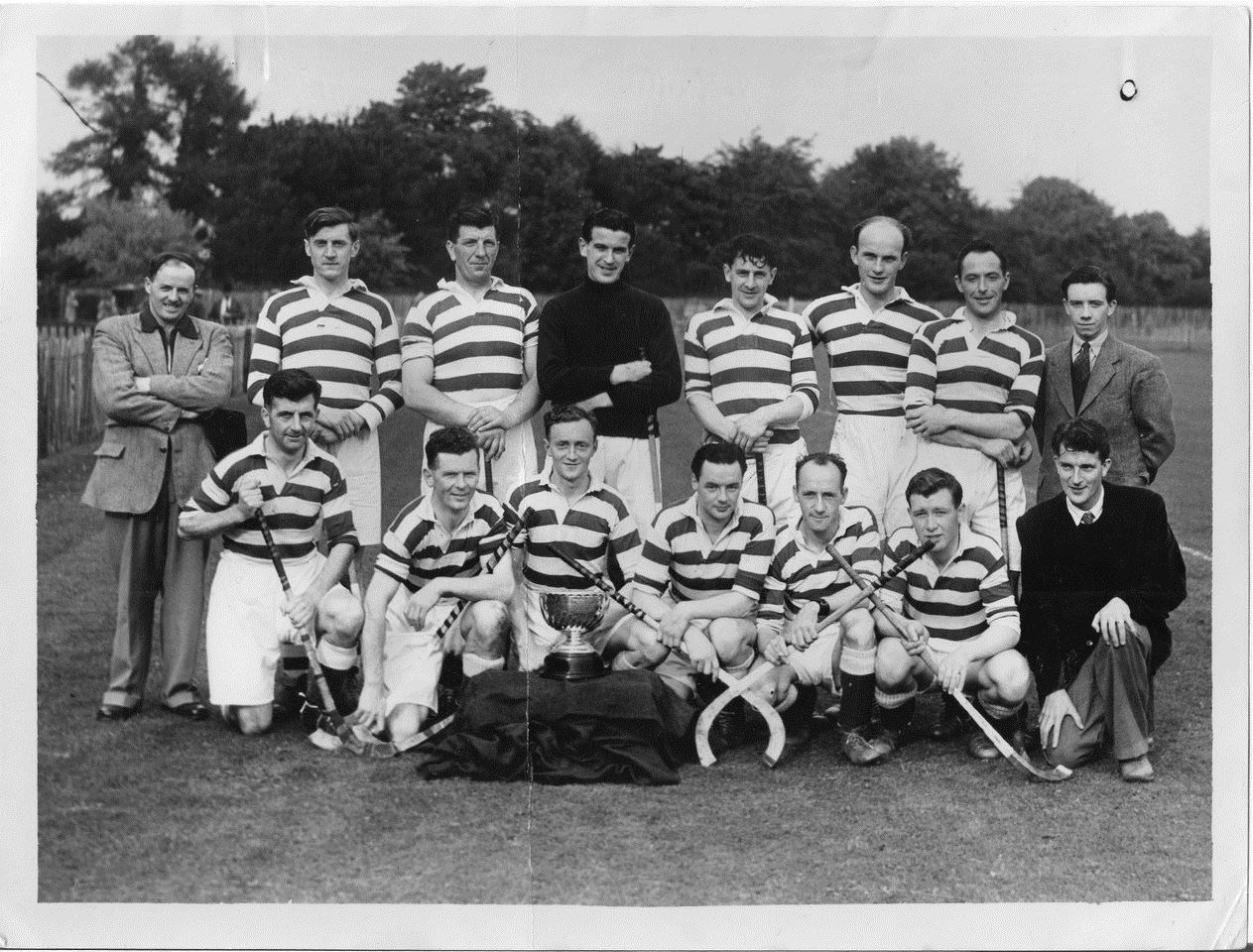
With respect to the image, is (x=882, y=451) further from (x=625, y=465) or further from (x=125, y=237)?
(x=125, y=237)

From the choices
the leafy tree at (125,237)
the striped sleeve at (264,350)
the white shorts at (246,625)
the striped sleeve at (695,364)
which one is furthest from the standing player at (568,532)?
the leafy tree at (125,237)

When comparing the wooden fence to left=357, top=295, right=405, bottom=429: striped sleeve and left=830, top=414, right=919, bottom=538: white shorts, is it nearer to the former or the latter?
left=357, top=295, right=405, bottom=429: striped sleeve

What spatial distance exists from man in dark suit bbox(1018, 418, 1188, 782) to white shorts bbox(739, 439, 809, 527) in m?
0.82

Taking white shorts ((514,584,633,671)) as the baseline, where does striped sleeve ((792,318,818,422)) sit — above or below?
above

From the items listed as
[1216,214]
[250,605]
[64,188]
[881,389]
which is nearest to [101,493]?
[250,605]

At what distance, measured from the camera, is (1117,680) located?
5.37 metres

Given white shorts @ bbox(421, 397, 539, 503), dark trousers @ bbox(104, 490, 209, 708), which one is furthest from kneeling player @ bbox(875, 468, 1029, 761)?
dark trousers @ bbox(104, 490, 209, 708)

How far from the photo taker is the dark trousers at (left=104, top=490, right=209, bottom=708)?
5.48 metres

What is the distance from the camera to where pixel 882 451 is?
223 inches

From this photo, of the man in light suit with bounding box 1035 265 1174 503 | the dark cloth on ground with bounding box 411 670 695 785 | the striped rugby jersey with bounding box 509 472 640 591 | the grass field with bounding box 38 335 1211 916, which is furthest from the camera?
the man in light suit with bounding box 1035 265 1174 503

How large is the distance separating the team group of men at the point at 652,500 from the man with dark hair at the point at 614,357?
11 mm

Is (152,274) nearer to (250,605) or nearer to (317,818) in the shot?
(250,605)

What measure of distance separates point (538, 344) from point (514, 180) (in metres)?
0.57

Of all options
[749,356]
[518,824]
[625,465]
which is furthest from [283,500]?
[749,356]
